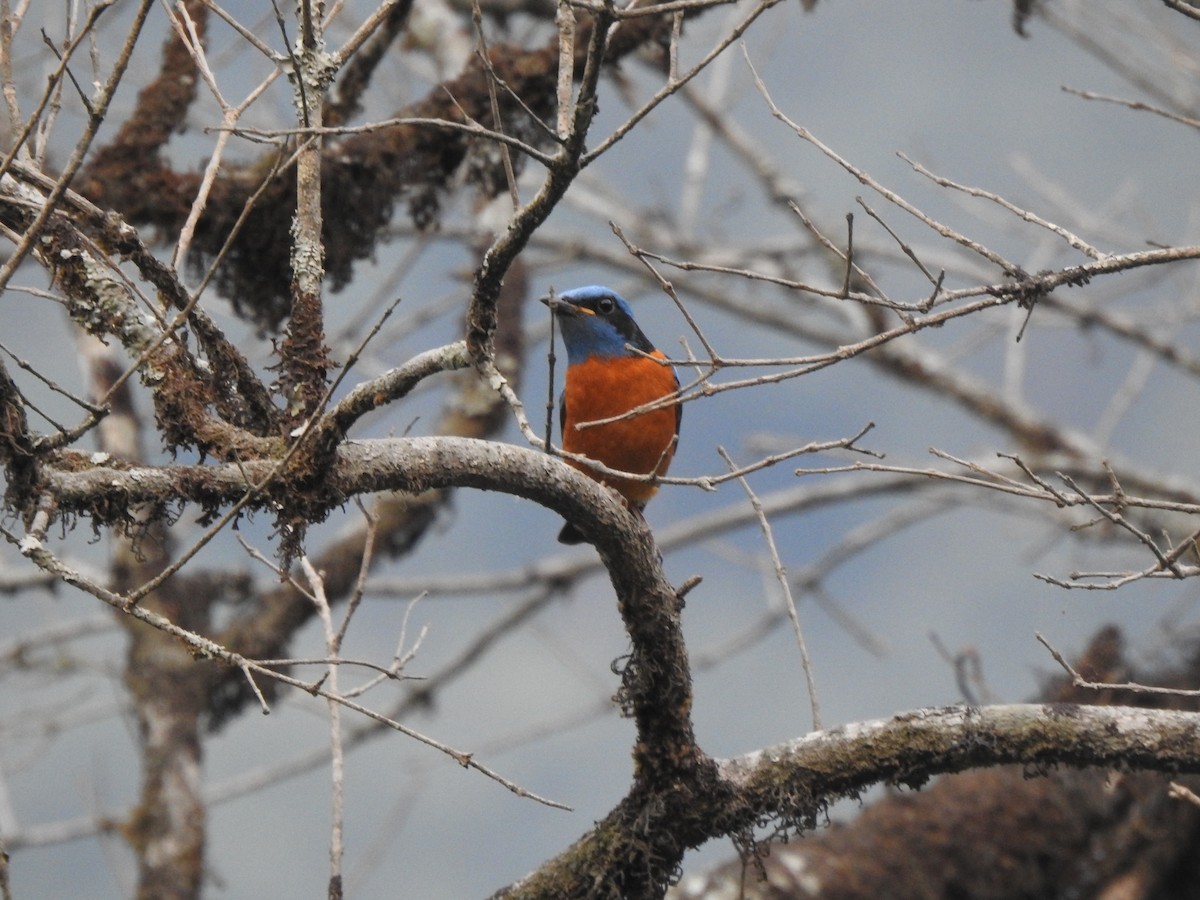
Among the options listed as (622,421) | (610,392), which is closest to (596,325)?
(610,392)

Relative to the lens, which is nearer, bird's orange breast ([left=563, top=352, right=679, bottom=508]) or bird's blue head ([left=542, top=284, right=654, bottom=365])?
bird's orange breast ([left=563, top=352, right=679, bottom=508])

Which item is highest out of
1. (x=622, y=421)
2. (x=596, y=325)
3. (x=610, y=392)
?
(x=596, y=325)

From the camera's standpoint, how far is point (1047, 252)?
46.8 ft

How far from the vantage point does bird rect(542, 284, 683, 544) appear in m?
6.21

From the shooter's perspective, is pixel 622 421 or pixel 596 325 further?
pixel 596 325

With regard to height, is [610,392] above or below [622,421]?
above

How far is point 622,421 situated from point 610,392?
0.68 feet

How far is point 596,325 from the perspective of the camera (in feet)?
21.6

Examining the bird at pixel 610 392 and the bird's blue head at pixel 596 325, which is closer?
the bird at pixel 610 392

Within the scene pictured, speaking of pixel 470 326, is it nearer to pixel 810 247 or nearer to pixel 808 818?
pixel 808 818

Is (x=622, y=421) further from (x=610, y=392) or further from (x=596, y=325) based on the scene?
(x=596, y=325)

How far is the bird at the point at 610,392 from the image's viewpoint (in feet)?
20.4

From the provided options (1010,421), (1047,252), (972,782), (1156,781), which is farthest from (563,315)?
(1047,252)

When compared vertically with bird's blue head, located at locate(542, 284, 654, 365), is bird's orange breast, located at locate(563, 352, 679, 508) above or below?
below
